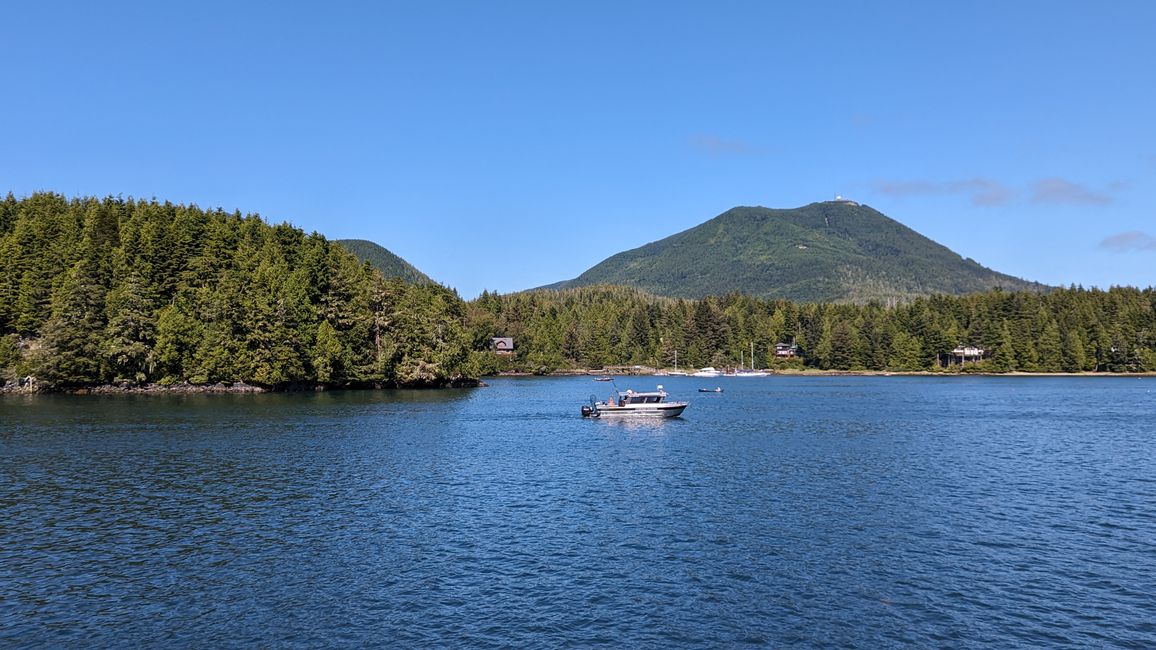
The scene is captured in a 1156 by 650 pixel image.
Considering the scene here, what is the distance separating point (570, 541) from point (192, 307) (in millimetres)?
127013

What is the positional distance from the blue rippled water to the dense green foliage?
204 feet

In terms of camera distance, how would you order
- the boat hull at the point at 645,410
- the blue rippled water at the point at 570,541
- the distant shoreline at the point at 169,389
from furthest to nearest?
the distant shoreline at the point at 169,389 → the boat hull at the point at 645,410 → the blue rippled water at the point at 570,541

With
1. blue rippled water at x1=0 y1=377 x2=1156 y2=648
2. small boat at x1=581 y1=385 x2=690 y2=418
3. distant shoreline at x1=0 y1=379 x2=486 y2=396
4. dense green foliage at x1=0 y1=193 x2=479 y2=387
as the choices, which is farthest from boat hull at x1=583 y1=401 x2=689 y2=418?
distant shoreline at x1=0 y1=379 x2=486 y2=396

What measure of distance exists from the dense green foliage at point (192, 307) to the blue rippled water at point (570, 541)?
62.2m

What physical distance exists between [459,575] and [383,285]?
133672mm

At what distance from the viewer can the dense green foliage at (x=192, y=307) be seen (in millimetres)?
129500

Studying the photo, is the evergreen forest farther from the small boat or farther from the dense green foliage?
the small boat

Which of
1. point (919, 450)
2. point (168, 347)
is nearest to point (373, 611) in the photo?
point (919, 450)

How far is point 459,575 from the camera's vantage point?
1173 inches

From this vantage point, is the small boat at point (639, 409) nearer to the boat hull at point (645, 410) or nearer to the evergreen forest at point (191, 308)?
the boat hull at point (645, 410)

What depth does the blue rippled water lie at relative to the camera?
24.5m

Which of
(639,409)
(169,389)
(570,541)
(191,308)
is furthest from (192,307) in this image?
(570,541)

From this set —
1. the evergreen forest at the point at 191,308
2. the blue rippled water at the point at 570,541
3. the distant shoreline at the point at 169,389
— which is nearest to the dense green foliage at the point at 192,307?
the evergreen forest at the point at 191,308

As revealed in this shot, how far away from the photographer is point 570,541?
114 feet
